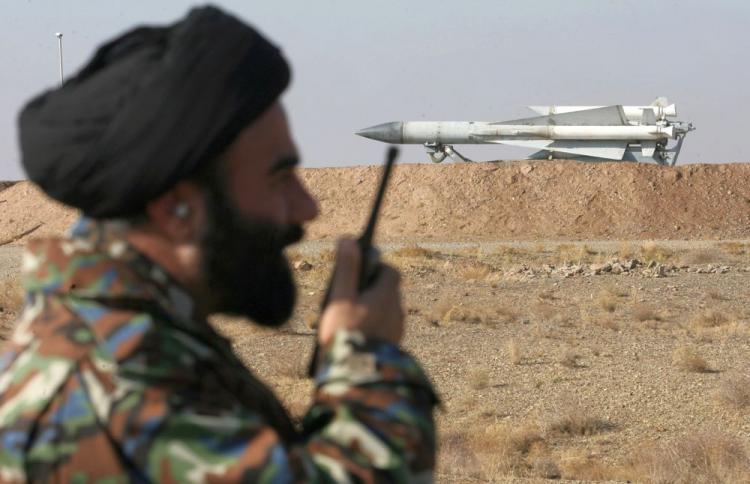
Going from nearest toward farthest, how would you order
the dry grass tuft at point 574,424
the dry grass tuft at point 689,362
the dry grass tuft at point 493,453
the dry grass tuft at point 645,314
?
1. the dry grass tuft at point 493,453
2. the dry grass tuft at point 574,424
3. the dry grass tuft at point 689,362
4. the dry grass tuft at point 645,314

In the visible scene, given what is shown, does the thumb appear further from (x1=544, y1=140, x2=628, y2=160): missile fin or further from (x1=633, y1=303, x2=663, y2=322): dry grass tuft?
(x1=544, y1=140, x2=628, y2=160): missile fin

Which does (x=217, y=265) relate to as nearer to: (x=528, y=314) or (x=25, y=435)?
(x=25, y=435)

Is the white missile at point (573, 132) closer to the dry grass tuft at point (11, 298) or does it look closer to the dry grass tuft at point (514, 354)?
the dry grass tuft at point (11, 298)

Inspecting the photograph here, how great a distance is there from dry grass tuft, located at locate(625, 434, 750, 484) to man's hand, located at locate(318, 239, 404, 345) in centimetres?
630

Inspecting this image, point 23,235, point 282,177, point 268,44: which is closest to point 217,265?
point 282,177

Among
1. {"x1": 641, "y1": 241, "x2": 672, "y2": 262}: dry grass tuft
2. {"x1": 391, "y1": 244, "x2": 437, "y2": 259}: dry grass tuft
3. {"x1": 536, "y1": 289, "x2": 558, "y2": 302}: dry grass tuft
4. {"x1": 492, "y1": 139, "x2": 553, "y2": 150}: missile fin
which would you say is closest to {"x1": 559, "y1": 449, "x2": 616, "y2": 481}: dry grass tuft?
{"x1": 536, "y1": 289, "x2": 558, "y2": 302}: dry grass tuft

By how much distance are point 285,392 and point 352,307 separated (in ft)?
31.1

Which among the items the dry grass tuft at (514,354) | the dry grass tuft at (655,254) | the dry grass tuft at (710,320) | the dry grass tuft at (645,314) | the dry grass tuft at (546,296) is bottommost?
the dry grass tuft at (655,254)

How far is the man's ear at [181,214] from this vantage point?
1.63 metres

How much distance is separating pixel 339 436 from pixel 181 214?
15.5 inches

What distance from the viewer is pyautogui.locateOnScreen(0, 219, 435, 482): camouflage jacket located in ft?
4.78

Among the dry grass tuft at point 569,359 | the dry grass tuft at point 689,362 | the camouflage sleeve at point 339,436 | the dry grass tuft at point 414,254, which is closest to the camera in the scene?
the camouflage sleeve at point 339,436

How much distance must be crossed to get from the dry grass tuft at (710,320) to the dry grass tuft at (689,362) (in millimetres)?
2661

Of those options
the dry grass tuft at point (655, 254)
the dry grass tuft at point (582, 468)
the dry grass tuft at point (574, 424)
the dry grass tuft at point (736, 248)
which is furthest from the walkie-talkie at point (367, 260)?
Answer: the dry grass tuft at point (736, 248)
